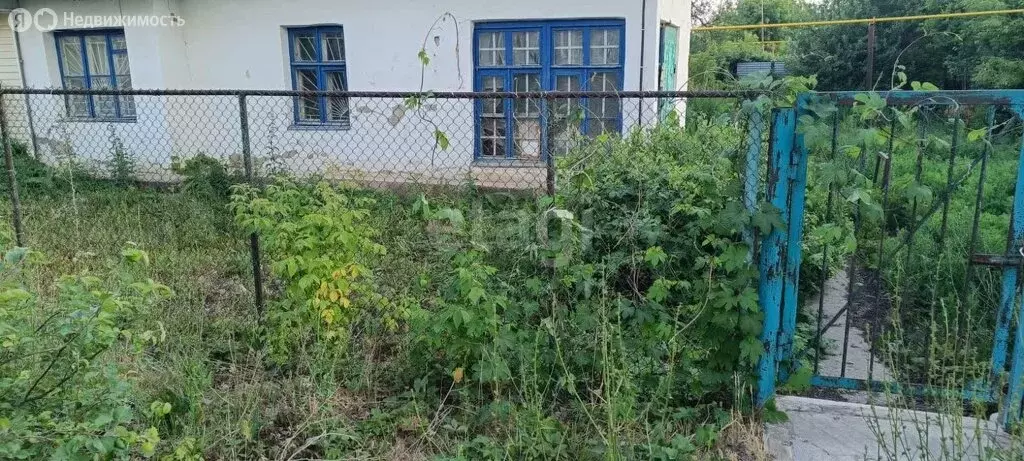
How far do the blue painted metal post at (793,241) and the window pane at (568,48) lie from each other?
569cm

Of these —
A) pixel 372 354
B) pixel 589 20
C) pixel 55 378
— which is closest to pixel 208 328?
pixel 372 354

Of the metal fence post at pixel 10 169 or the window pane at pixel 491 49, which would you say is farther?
the window pane at pixel 491 49

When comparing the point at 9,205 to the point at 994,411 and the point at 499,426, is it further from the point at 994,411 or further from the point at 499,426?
the point at 994,411

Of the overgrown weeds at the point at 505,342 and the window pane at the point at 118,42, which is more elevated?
the window pane at the point at 118,42

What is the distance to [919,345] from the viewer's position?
415 centimetres

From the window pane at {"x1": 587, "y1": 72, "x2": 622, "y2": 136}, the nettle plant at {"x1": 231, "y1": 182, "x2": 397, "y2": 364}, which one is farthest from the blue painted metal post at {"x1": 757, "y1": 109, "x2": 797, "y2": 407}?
the window pane at {"x1": 587, "y1": 72, "x2": 622, "y2": 136}

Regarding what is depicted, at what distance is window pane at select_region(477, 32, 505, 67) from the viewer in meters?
8.60

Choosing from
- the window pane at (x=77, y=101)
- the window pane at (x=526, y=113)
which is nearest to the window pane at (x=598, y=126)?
the window pane at (x=526, y=113)

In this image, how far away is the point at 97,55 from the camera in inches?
403

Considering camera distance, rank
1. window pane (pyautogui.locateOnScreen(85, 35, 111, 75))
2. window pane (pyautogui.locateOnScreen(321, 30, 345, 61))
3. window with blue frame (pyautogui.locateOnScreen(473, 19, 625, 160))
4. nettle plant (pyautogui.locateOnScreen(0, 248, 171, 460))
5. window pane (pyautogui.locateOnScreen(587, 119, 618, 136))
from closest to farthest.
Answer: nettle plant (pyautogui.locateOnScreen(0, 248, 171, 460)) → window pane (pyautogui.locateOnScreen(587, 119, 618, 136)) → window with blue frame (pyautogui.locateOnScreen(473, 19, 625, 160)) → window pane (pyautogui.locateOnScreen(321, 30, 345, 61)) → window pane (pyautogui.locateOnScreen(85, 35, 111, 75))

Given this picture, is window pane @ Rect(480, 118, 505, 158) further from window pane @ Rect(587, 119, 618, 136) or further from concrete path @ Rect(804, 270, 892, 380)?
concrete path @ Rect(804, 270, 892, 380)

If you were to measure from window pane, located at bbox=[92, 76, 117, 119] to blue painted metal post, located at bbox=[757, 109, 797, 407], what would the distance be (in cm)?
1019

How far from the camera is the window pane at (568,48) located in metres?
8.34

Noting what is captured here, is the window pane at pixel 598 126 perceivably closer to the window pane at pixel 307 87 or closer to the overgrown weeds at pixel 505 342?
the window pane at pixel 307 87
